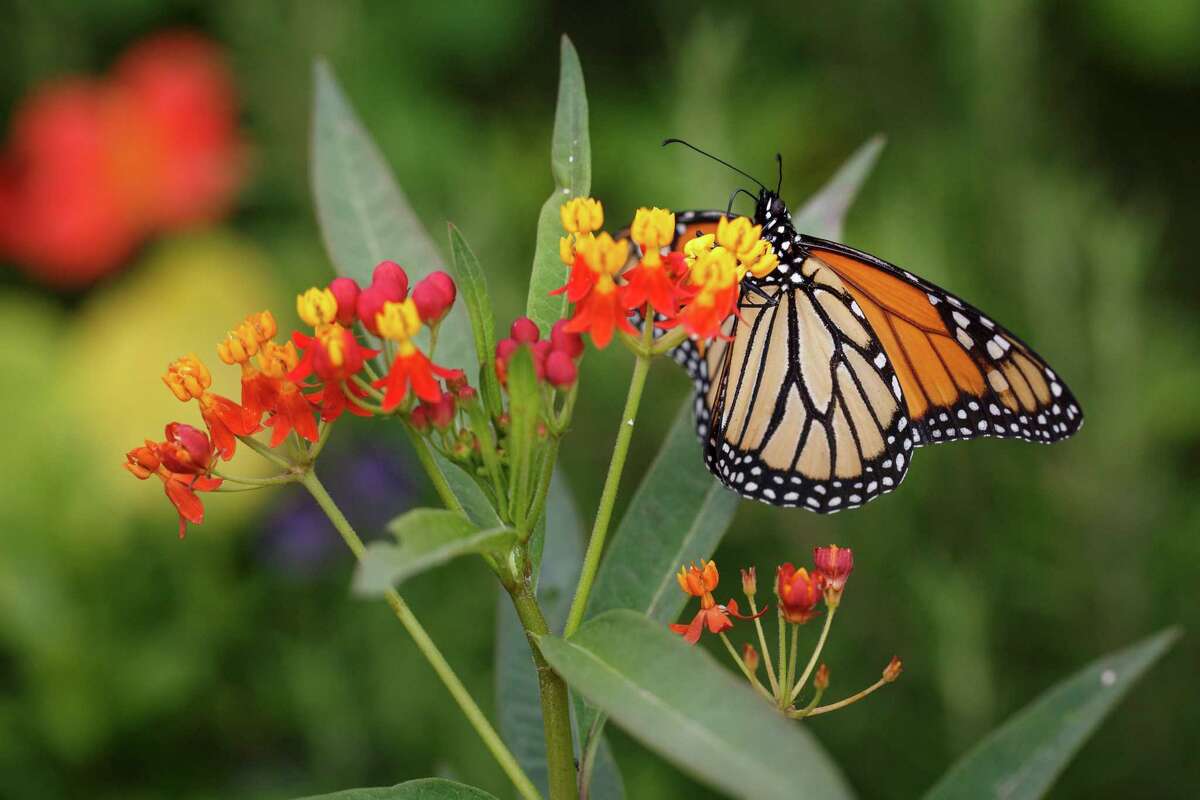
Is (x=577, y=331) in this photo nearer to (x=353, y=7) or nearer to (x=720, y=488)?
(x=720, y=488)

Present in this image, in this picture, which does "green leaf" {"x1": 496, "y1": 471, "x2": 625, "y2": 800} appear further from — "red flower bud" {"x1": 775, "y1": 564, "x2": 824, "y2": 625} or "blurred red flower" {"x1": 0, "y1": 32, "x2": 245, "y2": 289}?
"blurred red flower" {"x1": 0, "y1": 32, "x2": 245, "y2": 289}

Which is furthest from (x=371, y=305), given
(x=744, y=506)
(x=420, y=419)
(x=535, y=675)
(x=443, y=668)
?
(x=744, y=506)

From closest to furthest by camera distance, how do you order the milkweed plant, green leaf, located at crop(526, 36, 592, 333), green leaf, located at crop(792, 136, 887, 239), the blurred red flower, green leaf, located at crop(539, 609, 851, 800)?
green leaf, located at crop(539, 609, 851, 800), the milkweed plant, green leaf, located at crop(526, 36, 592, 333), green leaf, located at crop(792, 136, 887, 239), the blurred red flower

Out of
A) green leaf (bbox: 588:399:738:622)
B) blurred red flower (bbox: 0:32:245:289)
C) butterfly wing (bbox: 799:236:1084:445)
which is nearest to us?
green leaf (bbox: 588:399:738:622)

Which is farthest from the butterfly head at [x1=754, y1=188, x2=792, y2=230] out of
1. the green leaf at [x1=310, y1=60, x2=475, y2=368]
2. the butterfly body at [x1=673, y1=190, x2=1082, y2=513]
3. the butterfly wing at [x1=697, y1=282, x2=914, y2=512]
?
the green leaf at [x1=310, y1=60, x2=475, y2=368]

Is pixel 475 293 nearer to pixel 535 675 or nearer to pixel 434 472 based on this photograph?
pixel 434 472

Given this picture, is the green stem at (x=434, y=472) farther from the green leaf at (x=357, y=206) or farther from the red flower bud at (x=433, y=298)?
the green leaf at (x=357, y=206)
